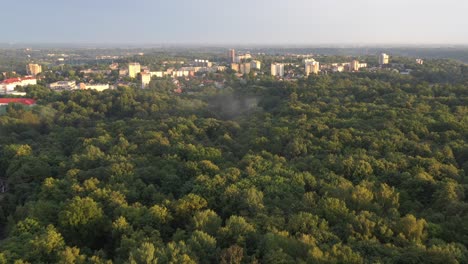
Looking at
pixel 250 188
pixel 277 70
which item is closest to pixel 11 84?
pixel 277 70

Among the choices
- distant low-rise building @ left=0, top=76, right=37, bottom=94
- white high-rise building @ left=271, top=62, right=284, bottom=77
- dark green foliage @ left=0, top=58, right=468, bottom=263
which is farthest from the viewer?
white high-rise building @ left=271, top=62, right=284, bottom=77

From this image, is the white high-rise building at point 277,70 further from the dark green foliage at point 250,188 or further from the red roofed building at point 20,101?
the dark green foliage at point 250,188

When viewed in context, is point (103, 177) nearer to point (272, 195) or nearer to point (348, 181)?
point (272, 195)

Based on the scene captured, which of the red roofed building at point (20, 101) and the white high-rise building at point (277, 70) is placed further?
the white high-rise building at point (277, 70)

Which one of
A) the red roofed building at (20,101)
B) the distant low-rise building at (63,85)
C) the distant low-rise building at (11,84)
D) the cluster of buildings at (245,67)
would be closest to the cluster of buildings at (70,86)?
the distant low-rise building at (63,85)

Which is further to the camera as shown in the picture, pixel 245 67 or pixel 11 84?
pixel 245 67

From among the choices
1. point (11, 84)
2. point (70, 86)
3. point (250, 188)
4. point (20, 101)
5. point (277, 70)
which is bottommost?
point (70, 86)

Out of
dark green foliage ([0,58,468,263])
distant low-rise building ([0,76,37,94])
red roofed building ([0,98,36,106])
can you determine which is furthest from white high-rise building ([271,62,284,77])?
dark green foliage ([0,58,468,263])

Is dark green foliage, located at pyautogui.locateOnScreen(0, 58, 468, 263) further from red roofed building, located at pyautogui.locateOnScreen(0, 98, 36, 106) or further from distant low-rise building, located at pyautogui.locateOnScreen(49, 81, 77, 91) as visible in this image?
distant low-rise building, located at pyautogui.locateOnScreen(49, 81, 77, 91)

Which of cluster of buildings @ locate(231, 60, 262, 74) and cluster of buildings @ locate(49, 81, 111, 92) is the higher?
cluster of buildings @ locate(231, 60, 262, 74)

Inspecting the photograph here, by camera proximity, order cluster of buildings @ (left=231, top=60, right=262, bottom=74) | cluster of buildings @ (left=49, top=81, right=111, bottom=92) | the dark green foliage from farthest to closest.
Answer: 1. cluster of buildings @ (left=231, top=60, right=262, bottom=74)
2. cluster of buildings @ (left=49, top=81, right=111, bottom=92)
3. the dark green foliage

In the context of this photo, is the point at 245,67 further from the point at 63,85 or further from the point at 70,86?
the point at 63,85
